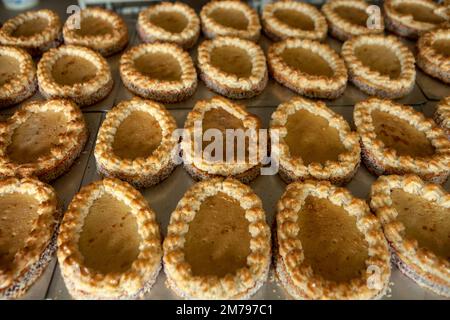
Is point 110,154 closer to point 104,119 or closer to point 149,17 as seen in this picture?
point 104,119

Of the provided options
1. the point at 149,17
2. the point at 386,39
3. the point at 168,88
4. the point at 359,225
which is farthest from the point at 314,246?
the point at 149,17

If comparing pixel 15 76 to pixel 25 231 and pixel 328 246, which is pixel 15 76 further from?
pixel 328 246

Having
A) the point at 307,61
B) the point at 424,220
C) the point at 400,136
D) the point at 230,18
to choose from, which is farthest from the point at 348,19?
the point at 424,220

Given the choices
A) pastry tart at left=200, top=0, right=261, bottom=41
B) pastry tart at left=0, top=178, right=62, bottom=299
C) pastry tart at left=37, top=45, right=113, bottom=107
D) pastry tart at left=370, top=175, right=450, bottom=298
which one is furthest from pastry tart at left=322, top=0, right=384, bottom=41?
pastry tart at left=0, top=178, right=62, bottom=299

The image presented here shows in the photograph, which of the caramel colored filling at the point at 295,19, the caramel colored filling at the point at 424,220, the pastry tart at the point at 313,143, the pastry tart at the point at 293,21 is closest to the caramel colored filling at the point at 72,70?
the pastry tart at the point at 313,143

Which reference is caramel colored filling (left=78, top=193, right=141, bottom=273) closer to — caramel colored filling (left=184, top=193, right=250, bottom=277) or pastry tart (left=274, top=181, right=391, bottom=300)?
caramel colored filling (left=184, top=193, right=250, bottom=277)

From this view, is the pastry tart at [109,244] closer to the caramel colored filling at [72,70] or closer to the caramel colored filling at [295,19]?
the caramel colored filling at [72,70]
